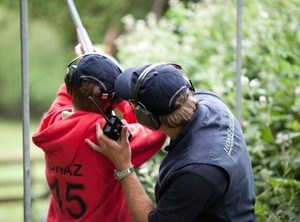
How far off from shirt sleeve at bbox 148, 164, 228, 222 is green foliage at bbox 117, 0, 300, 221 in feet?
4.19

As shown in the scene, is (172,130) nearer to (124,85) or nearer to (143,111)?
(143,111)

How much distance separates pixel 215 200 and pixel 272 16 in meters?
3.31

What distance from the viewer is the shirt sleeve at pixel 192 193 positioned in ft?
8.38

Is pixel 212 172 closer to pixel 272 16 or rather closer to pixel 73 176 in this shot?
pixel 73 176

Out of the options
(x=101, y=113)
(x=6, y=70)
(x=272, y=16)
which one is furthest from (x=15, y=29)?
(x=101, y=113)

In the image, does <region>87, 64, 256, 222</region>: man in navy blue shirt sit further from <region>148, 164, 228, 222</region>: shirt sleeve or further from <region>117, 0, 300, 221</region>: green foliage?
<region>117, 0, 300, 221</region>: green foliage

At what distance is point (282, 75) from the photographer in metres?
4.89

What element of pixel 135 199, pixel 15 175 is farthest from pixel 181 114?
pixel 15 175

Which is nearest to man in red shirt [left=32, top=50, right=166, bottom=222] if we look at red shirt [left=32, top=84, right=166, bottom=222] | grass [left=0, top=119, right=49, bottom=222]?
red shirt [left=32, top=84, right=166, bottom=222]

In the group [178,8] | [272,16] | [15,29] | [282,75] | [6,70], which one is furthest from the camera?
[6,70]

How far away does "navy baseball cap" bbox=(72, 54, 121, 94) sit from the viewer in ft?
9.25

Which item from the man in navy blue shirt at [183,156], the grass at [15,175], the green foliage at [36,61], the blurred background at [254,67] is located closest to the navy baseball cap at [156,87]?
the man in navy blue shirt at [183,156]

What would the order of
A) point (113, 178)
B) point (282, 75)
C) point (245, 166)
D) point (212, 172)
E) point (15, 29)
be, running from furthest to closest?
point (15, 29)
point (282, 75)
point (113, 178)
point (245, 166)
point (212, 172)

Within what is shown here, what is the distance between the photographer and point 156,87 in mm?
2609
